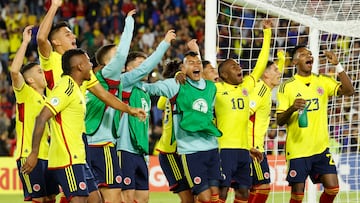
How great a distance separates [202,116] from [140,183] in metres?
1.08

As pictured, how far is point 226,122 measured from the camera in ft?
36.0

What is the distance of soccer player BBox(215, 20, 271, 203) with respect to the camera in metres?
11.0

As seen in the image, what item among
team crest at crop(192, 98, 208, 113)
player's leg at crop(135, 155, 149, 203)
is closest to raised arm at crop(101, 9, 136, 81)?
team crest at crop(192, 98, 208, 113)

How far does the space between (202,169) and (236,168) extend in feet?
2.58

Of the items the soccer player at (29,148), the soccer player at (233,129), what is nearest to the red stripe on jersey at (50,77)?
the soccer player at (29,148)

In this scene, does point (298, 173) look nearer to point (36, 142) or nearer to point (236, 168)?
point (236, 168)

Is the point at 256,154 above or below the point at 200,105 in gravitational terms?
below

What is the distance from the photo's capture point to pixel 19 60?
30.2 ft

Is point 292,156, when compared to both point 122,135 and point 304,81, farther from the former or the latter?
point 122,135

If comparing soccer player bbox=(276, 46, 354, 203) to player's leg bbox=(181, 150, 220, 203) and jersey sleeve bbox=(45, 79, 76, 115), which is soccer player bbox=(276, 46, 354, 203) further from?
jersey sleeve bbox=(45, 79, 76, 115)

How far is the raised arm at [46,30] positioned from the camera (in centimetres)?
876

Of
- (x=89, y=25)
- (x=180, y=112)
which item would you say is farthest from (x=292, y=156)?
(x=89, y=25)

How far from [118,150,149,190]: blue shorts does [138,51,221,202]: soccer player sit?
459mm

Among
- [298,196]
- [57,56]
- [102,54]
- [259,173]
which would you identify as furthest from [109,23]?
[57,56]
